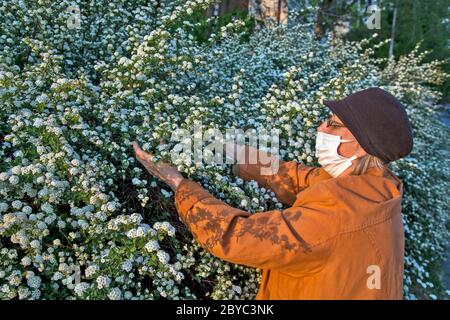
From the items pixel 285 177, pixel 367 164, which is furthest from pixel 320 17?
pixel 367 164

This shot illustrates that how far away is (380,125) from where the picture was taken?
186 centimetres

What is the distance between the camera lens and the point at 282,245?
172cm

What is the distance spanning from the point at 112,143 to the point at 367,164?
1.49 meters

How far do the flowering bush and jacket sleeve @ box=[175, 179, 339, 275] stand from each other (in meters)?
0.25

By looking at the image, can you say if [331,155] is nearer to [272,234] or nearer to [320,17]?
[272,234]

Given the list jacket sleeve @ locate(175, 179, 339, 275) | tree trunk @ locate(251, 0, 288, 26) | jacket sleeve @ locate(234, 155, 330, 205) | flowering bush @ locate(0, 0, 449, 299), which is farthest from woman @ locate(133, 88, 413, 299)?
tree trunk @ locate(251, 0, 288, 26)

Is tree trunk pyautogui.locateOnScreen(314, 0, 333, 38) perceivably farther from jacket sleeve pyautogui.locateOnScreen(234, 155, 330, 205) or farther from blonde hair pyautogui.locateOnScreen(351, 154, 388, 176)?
blonde hair pyautogui.locateOnScreen(351, 154, 388, 176)

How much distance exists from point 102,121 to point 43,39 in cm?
112

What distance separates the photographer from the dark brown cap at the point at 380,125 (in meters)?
1.86

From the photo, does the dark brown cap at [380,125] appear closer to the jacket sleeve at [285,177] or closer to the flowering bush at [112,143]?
the jacket sleeve at [285,177]

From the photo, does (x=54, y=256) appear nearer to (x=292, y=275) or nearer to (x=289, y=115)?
(x=292, y=275)

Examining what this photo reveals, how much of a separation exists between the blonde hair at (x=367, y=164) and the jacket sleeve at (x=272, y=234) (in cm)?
28

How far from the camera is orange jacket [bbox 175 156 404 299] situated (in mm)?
1707
